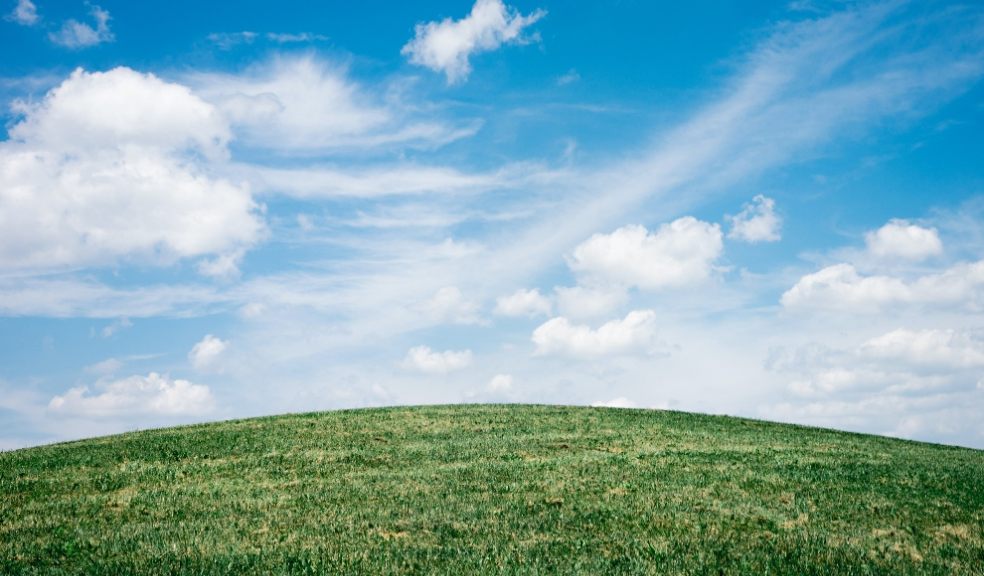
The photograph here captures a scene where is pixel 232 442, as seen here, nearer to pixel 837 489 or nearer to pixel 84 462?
pixel 84 462

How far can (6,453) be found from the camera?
97.9 feet

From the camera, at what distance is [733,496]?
18047 millimetres

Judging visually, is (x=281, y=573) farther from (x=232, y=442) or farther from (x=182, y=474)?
(x=232, y=442)

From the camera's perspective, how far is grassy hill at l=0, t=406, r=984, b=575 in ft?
43.0

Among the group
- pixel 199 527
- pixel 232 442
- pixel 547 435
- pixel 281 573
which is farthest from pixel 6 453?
pixel 281 573

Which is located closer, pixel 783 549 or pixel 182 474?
pixel 783 549

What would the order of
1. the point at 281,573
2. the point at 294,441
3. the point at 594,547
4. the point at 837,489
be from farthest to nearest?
the point at 294,441, the point at 837,489, the point at 594,547, the point at 281,573

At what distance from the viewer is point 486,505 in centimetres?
1695

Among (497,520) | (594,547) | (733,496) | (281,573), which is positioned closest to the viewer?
(281,573)

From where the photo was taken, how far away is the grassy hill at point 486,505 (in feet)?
43.0

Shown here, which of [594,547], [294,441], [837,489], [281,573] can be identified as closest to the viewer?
[281,573]

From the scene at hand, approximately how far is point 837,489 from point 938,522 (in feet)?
10.4

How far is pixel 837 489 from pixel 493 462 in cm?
Answer: 987

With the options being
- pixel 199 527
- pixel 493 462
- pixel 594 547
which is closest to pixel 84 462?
pixel 199 527
